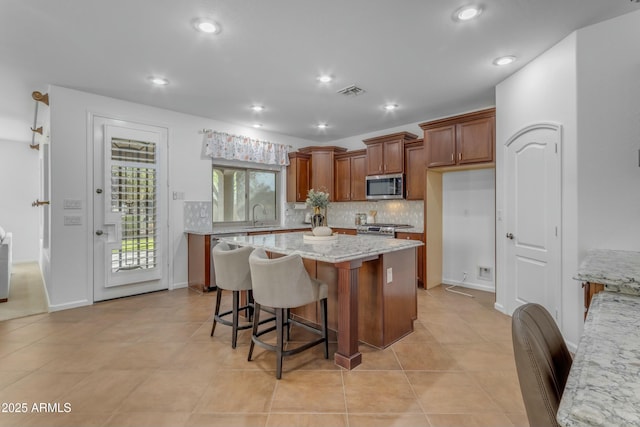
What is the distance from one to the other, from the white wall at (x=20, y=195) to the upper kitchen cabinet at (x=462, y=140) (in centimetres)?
810

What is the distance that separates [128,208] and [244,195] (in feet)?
6.42

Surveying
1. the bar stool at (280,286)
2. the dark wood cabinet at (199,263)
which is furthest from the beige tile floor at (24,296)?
the bar stool at (280,286)

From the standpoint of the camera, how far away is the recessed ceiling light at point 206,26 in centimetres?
239

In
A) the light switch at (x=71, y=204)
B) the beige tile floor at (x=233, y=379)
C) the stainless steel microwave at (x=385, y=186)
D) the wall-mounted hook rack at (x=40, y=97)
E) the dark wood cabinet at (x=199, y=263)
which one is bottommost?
the beige tile floor at (x=233, y=379)

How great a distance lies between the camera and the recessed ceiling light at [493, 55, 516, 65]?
2967 millimetres

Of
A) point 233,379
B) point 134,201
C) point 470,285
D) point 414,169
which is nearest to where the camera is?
point 233,379

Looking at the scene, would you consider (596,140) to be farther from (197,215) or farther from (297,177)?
(197,215)

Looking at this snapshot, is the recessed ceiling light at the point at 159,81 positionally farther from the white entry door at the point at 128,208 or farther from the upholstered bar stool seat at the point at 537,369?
the upholstered bar stool seat at the point at 537,369

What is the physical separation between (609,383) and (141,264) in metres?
4.81

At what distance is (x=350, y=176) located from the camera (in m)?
5.92

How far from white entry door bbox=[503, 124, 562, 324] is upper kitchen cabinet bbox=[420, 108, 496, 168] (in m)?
0.48

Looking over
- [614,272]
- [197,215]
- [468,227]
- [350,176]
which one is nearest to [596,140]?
[614,272]

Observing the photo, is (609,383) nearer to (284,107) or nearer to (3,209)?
(284,107)

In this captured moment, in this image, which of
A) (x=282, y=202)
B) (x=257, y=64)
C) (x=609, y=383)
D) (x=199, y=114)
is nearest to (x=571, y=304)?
(x=609, y=383)
